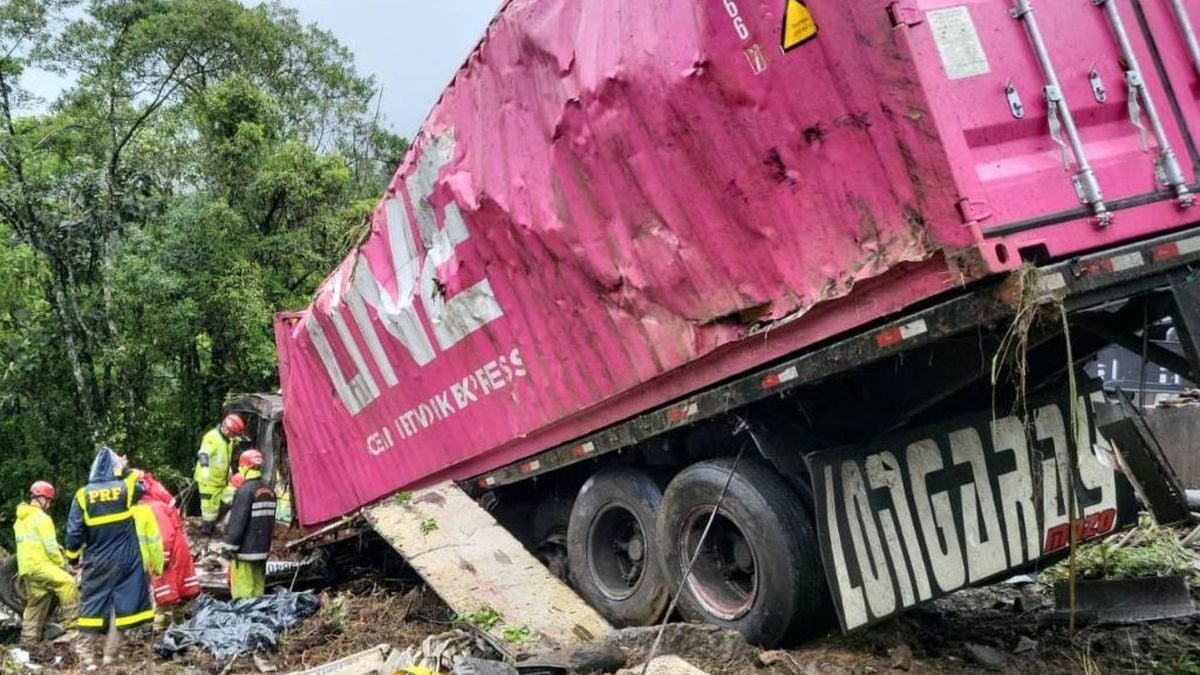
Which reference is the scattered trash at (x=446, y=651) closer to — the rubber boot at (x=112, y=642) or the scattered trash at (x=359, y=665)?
the scattered trash at (x=359, y=665)

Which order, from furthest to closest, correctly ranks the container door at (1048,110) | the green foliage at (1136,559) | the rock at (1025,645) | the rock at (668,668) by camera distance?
the green foliage at (1136,559) → the rock at (1025,645) → the rock at (668,668) → the container door at (1048,110)

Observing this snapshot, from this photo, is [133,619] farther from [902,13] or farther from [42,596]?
[902,13]

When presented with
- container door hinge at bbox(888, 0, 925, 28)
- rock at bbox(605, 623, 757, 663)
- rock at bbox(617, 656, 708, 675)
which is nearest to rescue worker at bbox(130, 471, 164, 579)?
rock at bbox(605, 623, 757, 663)

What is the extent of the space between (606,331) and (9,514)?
14972mm

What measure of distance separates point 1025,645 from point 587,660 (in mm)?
1981

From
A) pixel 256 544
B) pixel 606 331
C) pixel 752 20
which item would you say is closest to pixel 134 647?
pixel 256 544

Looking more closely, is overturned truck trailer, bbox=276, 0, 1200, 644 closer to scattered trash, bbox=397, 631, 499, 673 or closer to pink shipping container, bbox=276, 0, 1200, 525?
pink shipping container, bbox=276, 0, 1200, 525

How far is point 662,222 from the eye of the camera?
156 inches

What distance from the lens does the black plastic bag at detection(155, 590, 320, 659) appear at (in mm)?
5715

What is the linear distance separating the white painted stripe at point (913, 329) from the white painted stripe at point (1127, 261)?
58 centimetres

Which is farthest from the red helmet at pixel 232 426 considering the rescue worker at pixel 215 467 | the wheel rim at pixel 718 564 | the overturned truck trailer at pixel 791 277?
the wheel rim at pixel 718 564

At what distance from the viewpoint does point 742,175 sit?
11.6 feet

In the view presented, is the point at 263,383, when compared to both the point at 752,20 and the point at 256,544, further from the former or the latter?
the point at 752,20

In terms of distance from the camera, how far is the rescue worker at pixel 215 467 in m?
9.16
